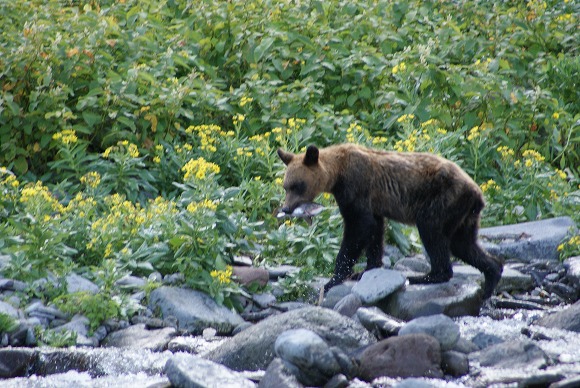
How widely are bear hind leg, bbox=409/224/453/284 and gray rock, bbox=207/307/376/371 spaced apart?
5.22 ft

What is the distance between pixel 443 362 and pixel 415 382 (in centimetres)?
94

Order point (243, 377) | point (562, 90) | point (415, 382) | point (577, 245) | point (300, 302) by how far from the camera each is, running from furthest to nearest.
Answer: point (562, 90), point (577, 245), point (300, 302), point (243, 377), point (415, 382)

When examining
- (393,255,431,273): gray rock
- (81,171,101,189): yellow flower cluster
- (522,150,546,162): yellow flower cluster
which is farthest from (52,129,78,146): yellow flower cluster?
(522,150,546,162): yellow flower cluster

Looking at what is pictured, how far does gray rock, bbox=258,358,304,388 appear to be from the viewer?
20.7 feet

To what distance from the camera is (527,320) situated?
8.50 m

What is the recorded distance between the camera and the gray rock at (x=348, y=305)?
27.2 feet

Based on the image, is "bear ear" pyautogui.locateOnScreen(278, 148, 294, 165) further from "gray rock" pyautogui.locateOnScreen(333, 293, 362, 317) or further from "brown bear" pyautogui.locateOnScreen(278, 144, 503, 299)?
"gray rock" pyautogui.locateOnScreen(333, 293, 362, 317)

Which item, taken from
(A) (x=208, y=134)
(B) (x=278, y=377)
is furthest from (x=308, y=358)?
(A) (x=208, y=134)

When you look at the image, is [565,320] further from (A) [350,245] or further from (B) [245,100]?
(B) [245,100]

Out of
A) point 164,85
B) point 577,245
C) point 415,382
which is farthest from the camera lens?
point 164,85

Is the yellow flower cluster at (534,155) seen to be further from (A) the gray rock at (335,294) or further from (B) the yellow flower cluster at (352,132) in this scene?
(A) the gray rock at (335,294)

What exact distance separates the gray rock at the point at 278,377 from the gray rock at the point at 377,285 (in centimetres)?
204

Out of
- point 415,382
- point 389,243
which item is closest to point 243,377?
point 415,382

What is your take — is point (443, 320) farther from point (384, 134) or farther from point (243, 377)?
point (384, 134)
